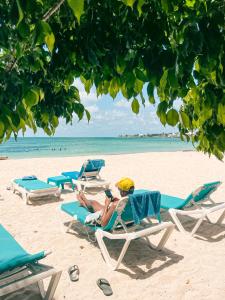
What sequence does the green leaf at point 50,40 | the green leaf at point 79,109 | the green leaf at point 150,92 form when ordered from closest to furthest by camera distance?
1. the green leaf at point 50,40
2. the green leaf at point 150,92
3. the green leaf at point 79,109

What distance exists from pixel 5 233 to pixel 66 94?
307 centimetres

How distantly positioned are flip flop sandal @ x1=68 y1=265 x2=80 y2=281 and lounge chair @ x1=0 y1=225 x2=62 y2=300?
0.53 m

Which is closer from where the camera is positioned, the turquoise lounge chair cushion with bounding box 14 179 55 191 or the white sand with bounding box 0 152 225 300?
the white sand with bounding box 0 152 225 300

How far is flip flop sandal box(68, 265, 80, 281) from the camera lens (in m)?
4.29

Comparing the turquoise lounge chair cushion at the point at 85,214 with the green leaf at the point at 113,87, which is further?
the turquoise lounge chair cushion at the point at 85,214

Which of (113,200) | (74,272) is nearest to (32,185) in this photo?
(113,200)

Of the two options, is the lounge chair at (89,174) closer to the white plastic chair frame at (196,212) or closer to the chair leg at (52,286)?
the white plastic chair frame at (196,212)

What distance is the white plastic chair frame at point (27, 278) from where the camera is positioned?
10.5 ft

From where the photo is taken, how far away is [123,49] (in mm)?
1765

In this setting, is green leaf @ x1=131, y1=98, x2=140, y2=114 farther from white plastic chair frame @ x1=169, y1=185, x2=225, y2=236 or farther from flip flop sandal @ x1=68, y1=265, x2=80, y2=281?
white plastic chair frame @ x1=169, y1=185, x2=225, y2=236

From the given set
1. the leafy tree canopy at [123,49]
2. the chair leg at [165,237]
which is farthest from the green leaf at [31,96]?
the chair leg at [165,237]

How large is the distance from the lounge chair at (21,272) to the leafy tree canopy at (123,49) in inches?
88.1

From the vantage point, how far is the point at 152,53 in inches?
63.5

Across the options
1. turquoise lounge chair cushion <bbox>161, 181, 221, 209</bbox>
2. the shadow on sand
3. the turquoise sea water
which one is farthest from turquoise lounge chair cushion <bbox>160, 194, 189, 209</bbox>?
the turquoise sea water
